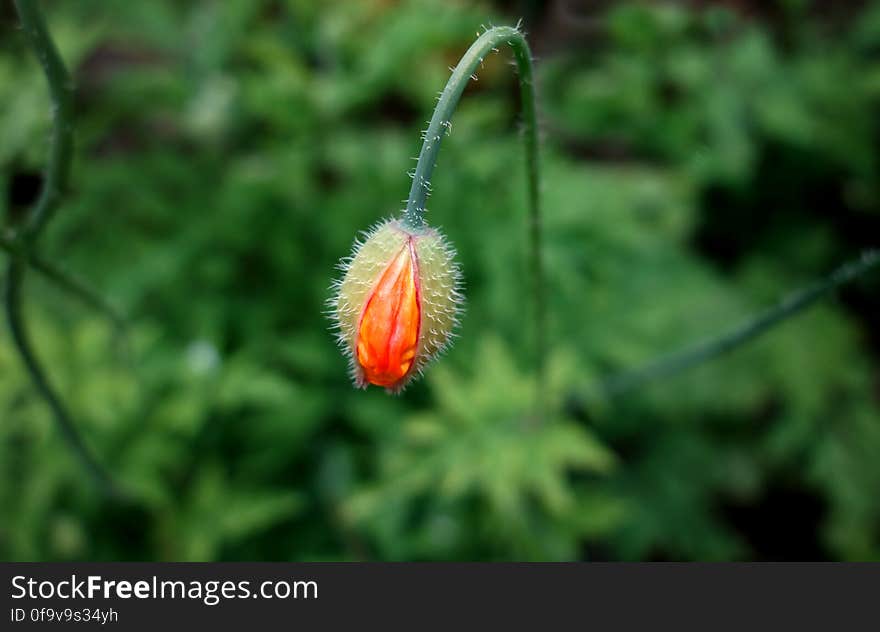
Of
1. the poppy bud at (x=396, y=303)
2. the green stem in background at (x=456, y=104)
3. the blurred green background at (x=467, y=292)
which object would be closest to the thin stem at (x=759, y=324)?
the blurred green background at (x=467, y=292)

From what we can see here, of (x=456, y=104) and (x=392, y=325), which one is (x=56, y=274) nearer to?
(x=392, y=325)

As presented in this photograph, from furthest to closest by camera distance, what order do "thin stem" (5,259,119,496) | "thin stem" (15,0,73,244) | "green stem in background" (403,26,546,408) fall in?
"thin stem" (5,259,119,496), "thin stem" (15,0,73,244), "green stem in background" (403,26,546,408)

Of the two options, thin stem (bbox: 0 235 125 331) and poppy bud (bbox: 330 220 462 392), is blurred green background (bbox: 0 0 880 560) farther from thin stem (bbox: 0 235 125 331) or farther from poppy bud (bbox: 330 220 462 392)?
poppy bud (bbox: 330 220 462 392)

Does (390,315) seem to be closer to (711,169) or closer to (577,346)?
(577,346)

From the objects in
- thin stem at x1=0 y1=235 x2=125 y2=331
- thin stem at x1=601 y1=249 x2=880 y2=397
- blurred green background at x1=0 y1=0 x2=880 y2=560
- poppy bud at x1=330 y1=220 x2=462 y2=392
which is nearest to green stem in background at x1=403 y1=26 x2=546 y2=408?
poppy bud at x1=330 y1=220 x2=462 y2=392

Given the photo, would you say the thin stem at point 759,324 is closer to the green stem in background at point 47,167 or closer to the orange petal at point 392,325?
the orange petal at point 392,325

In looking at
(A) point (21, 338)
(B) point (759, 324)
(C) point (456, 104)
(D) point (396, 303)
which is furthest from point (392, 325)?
(B) point (759, 324)
